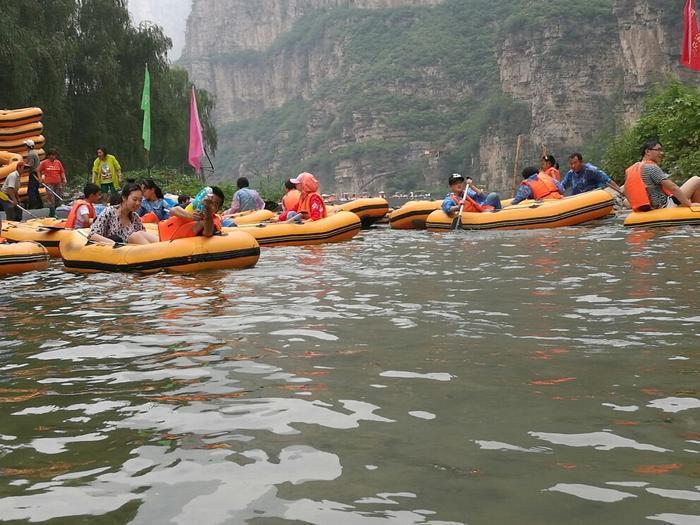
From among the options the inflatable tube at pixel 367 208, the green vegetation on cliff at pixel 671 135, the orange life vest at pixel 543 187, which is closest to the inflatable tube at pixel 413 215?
the inflatable tube at pixel 367 208

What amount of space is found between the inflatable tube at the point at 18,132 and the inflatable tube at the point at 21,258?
9.11 metres

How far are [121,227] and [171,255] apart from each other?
1.24 m

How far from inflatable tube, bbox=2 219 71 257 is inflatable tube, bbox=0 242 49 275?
4.86 feet

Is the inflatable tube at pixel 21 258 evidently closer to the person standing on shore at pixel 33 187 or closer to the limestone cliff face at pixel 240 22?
the person standing on shore at pixel 33 187

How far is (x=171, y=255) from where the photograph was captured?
8.73 m

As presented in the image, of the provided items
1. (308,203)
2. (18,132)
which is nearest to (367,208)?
(308,203)

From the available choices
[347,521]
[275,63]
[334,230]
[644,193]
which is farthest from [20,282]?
[275,63]

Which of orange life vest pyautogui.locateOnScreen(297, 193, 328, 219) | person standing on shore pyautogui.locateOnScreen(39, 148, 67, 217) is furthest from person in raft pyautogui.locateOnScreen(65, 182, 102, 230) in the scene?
person standing on shore pyautogui.locateOnScreen(39, 148, 67, 217)

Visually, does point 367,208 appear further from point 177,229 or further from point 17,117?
point 17,117

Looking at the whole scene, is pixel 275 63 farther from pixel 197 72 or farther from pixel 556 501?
pixel 556 501

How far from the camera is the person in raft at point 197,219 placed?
8.83m

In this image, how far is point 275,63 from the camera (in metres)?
163

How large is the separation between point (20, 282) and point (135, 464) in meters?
6.30

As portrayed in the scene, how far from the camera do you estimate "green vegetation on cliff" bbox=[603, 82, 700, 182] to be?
688 inches
